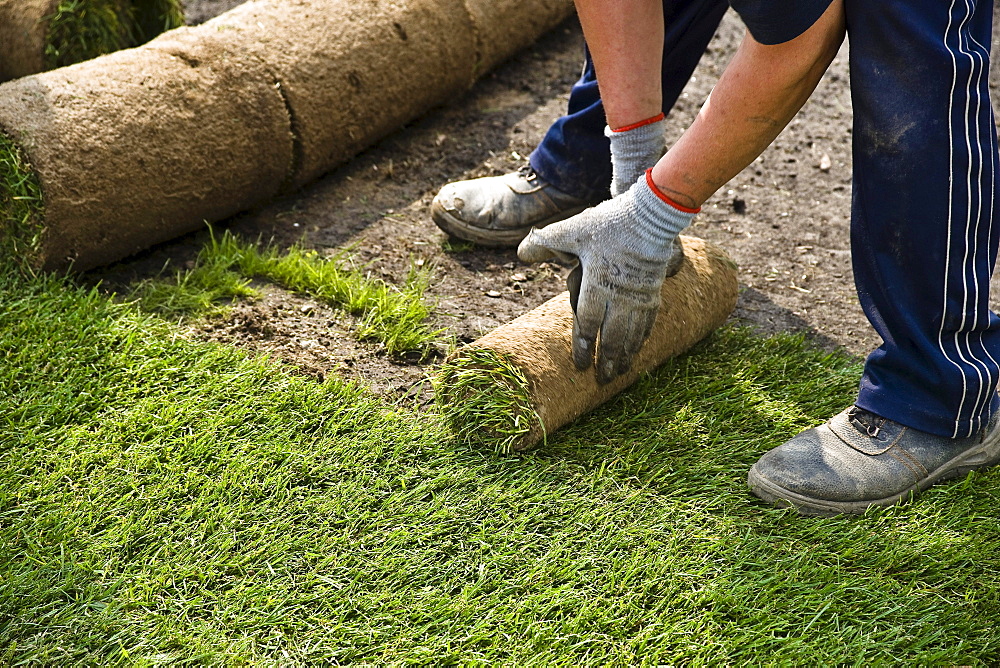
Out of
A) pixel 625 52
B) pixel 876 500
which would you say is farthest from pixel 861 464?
pixel 625 52

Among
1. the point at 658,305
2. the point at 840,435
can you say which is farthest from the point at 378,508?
the point at 840,435

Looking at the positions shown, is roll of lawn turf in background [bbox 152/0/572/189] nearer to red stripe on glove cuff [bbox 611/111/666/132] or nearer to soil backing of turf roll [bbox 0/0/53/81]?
soil backing of turf roll [bbox 0/0/53/81]

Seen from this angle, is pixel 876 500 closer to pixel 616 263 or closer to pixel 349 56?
pixel 616 263

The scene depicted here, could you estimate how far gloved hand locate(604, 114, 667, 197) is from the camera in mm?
2471

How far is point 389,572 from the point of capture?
2.00 metres

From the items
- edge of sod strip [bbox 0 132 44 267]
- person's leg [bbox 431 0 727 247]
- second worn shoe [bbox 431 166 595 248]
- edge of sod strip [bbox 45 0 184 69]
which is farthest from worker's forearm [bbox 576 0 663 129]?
edge of sod strip [bbox 45 0 184 69]

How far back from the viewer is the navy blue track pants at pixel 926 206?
6.52ft

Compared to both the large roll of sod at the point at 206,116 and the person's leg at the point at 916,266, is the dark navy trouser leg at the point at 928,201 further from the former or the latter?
the large roll of sod at the point at 206,116

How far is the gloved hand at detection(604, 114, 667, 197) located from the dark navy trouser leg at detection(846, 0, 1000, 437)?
554mm

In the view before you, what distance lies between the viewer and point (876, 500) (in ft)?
7.33

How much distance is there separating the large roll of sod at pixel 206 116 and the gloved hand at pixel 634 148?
4.34ft

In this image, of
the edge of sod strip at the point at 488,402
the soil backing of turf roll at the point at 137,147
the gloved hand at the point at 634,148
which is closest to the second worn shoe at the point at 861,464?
the edge of sod strip at the point at 488,402

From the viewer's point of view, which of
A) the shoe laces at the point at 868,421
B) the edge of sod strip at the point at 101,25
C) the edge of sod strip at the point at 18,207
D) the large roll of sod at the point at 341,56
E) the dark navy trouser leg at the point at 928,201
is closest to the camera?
the dark navy trouser leg at the point at 928,201

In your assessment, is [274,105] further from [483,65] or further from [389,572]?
[389,572]
